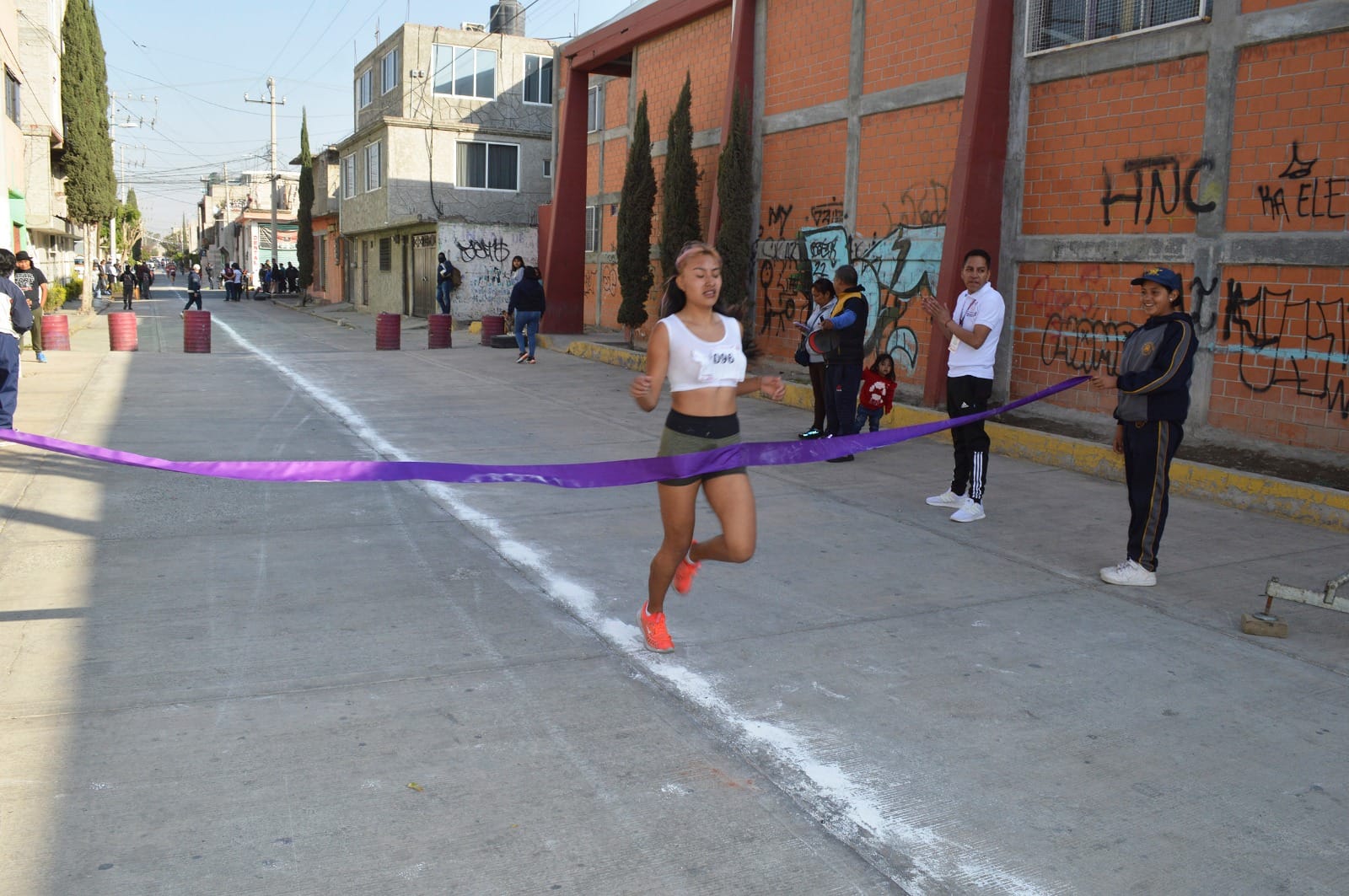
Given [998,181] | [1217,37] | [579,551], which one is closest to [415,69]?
[998,181]

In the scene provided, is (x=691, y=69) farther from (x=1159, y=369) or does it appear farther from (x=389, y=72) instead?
(x=389, y=72)

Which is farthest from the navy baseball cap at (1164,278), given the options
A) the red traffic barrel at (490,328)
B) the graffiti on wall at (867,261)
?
the red traffic barrel at (490,328)

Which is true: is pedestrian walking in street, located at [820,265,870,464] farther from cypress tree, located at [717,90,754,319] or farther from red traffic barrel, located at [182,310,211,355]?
red traffic barrel, located at [182,310,211,355]

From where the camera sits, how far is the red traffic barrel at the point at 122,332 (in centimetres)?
1930

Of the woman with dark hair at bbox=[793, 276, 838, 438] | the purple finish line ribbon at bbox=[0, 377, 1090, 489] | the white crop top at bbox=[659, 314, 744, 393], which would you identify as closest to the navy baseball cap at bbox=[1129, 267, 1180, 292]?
the purple finish line ribbon at bbox=[0, 377, 1090, 489]

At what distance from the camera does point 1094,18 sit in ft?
36.7

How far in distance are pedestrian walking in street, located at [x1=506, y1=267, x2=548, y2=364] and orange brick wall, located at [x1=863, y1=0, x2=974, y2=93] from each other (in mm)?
7031

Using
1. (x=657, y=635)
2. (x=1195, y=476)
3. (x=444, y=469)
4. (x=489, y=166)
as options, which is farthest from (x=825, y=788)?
(x=489, y=166)

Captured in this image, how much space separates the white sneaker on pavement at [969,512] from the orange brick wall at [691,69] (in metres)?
11.8

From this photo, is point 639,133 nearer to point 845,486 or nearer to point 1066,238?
point 1066,238

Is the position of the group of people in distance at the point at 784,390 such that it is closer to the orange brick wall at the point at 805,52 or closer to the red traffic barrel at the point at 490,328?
the orange brick wall at the point at 805,52

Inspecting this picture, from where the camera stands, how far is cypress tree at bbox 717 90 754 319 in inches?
659

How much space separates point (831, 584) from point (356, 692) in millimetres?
2726

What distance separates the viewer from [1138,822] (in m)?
3.40
